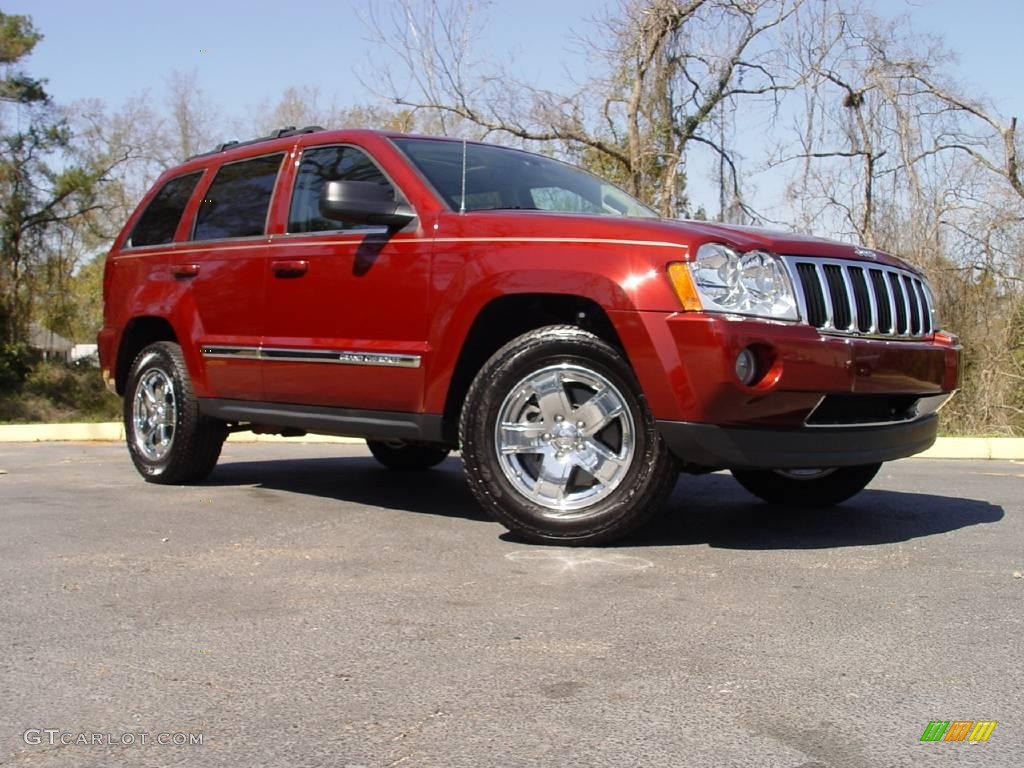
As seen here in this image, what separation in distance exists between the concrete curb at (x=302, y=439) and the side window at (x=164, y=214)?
7.90ft

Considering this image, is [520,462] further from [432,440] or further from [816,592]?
[816,592]

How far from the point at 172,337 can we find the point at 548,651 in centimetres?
445

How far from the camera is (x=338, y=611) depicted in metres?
3.58

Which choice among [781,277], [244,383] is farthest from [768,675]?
[244,383]

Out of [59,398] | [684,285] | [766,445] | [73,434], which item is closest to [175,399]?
[684,285]

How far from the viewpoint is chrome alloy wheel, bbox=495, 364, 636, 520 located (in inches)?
177

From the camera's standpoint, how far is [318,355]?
5.44 m

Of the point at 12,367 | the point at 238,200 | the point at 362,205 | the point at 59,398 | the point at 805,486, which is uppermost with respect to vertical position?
the point at 238,200

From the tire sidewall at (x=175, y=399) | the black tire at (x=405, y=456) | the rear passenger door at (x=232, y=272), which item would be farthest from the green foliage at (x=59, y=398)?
the rear passenger door at (x=232, y=272)

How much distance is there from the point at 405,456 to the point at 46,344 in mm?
48716

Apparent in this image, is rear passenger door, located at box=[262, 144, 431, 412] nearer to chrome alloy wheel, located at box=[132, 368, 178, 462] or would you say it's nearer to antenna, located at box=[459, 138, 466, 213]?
antenna, located at box=[459, 138, 466, 213]

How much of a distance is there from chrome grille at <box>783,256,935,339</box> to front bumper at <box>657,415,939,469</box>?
42cm

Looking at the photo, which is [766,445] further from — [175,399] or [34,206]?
[34,206]

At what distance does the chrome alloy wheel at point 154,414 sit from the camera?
21.5ft
